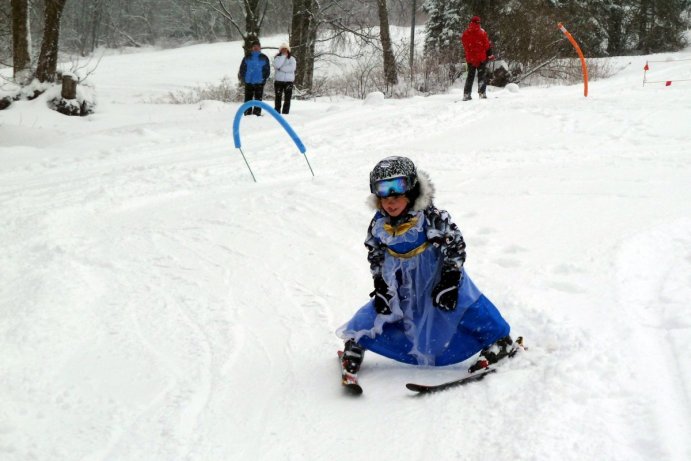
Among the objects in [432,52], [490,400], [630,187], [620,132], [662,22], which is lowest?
[490,400]

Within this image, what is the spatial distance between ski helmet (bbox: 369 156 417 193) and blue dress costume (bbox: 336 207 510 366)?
0.63 feet

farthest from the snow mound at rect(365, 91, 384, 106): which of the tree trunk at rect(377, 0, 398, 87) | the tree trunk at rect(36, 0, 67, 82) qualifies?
the tree trunk at rect(36, 0, 67, 82)

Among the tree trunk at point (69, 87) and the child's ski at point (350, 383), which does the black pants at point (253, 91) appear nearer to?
the tree trunk at point (69, 87)

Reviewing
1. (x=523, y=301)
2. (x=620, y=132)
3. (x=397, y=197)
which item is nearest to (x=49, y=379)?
(x=397, y=197)

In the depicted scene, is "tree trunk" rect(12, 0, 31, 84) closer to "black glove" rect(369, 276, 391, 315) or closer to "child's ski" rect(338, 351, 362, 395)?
"black glove" rect(369, 276, 391, 315)

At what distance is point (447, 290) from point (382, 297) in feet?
1.26

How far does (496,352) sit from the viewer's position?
3252 millimetres

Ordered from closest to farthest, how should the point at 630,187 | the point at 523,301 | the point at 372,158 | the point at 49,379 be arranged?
the point at 49,379 → the point at 523,301 → the point at 630,187 → the point at 372,158

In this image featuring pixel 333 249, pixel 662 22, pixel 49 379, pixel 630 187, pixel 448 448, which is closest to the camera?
pixel 448 448

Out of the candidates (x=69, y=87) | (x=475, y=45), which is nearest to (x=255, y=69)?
(x=69, y=87)

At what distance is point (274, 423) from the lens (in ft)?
10.0

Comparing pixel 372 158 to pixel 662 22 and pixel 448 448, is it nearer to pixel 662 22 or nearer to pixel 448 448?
pixel 448 448

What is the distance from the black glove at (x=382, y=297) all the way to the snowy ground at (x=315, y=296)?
376mm

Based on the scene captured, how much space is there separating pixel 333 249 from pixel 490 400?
2785 mm
